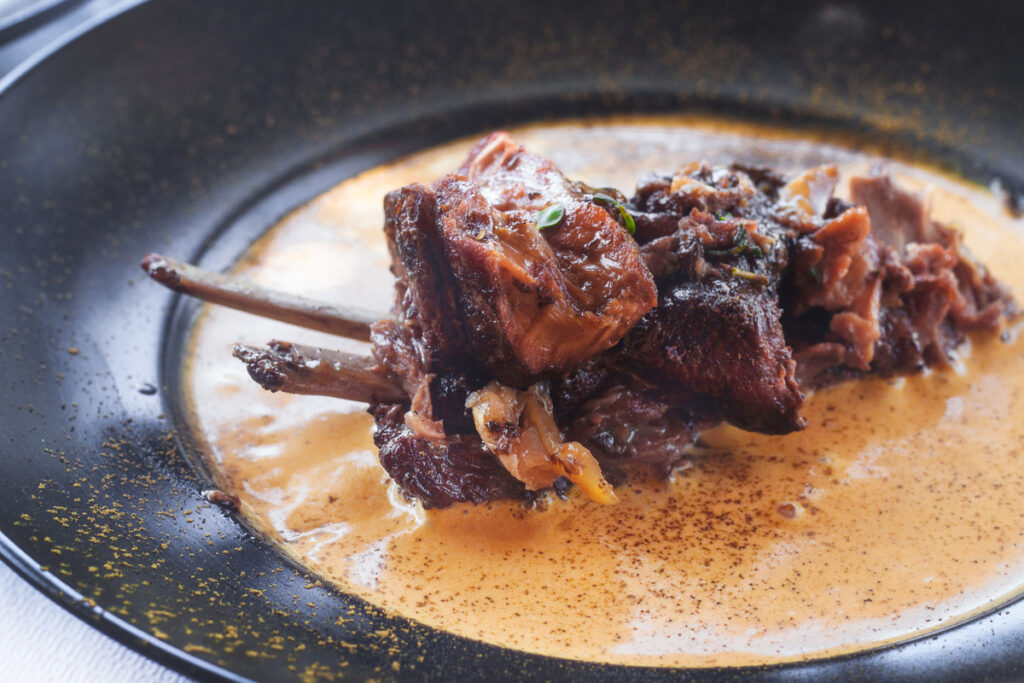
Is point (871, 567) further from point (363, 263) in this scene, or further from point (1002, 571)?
point (363, 263)

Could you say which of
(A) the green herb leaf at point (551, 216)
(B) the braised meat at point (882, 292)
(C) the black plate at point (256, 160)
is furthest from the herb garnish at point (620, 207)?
(C) the black plate at point (256, 160)

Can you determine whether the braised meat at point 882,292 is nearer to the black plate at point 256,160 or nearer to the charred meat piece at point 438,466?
the black plate at point 256,160

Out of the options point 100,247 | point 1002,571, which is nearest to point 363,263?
point 100,247

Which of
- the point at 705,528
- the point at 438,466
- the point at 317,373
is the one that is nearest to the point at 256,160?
the point at 317,373

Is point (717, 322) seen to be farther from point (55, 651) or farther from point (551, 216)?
point (55, 651)

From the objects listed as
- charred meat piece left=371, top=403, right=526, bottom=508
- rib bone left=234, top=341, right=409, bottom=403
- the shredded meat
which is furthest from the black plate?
the shredded meat

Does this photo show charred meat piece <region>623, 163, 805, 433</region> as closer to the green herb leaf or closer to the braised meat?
the braised meat

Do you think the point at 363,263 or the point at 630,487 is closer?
the point at 630,487
